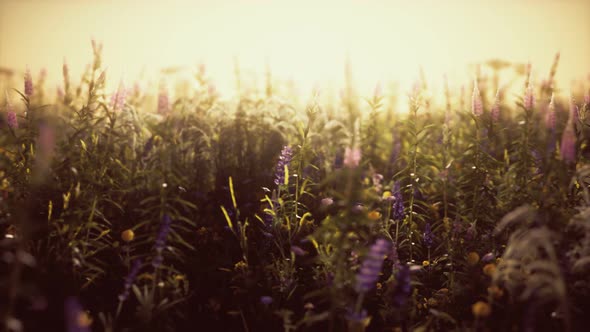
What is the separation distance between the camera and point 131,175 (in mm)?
2502

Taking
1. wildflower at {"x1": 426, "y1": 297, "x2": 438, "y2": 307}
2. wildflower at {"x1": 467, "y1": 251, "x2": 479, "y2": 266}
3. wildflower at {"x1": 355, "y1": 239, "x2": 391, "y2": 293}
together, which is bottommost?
wildflower at {"x1": 426, "y1": 297, "x2": 438, "y2": 307}

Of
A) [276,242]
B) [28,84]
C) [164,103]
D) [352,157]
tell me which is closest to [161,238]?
[276,242]

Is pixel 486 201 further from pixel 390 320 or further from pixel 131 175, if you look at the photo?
pixel 131 175

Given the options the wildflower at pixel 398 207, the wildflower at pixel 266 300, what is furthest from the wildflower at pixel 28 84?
the wildflower at pixel 398 207

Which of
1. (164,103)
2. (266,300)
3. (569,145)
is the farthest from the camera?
(164,103)

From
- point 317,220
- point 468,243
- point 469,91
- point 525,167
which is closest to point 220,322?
point 317,220

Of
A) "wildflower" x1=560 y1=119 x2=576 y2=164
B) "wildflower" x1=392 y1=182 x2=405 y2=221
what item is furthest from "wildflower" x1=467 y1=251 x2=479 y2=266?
"wildflower" x1=560 y1=119 x2=576 y2=164

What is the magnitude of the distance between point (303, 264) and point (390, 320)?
0.68m

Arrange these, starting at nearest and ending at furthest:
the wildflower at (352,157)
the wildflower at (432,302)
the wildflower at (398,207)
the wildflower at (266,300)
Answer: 1. the wildflower at (352,157)
2. the wildflower at (266,300)
3. the wildflower at (432,302)
4. the wildflower at (398,207)

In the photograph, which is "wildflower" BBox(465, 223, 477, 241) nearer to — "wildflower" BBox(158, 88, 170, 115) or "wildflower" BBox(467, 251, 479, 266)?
"wildflower" BBox(467, 251, 479, 266)

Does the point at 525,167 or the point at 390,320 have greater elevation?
the point at 525,167

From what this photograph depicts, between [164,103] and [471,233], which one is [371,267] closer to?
[471,233]

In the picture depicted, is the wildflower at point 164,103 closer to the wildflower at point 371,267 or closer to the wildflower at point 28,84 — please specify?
the wildflower at point 28,84

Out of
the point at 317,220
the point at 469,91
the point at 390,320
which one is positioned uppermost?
the point at 469,91
